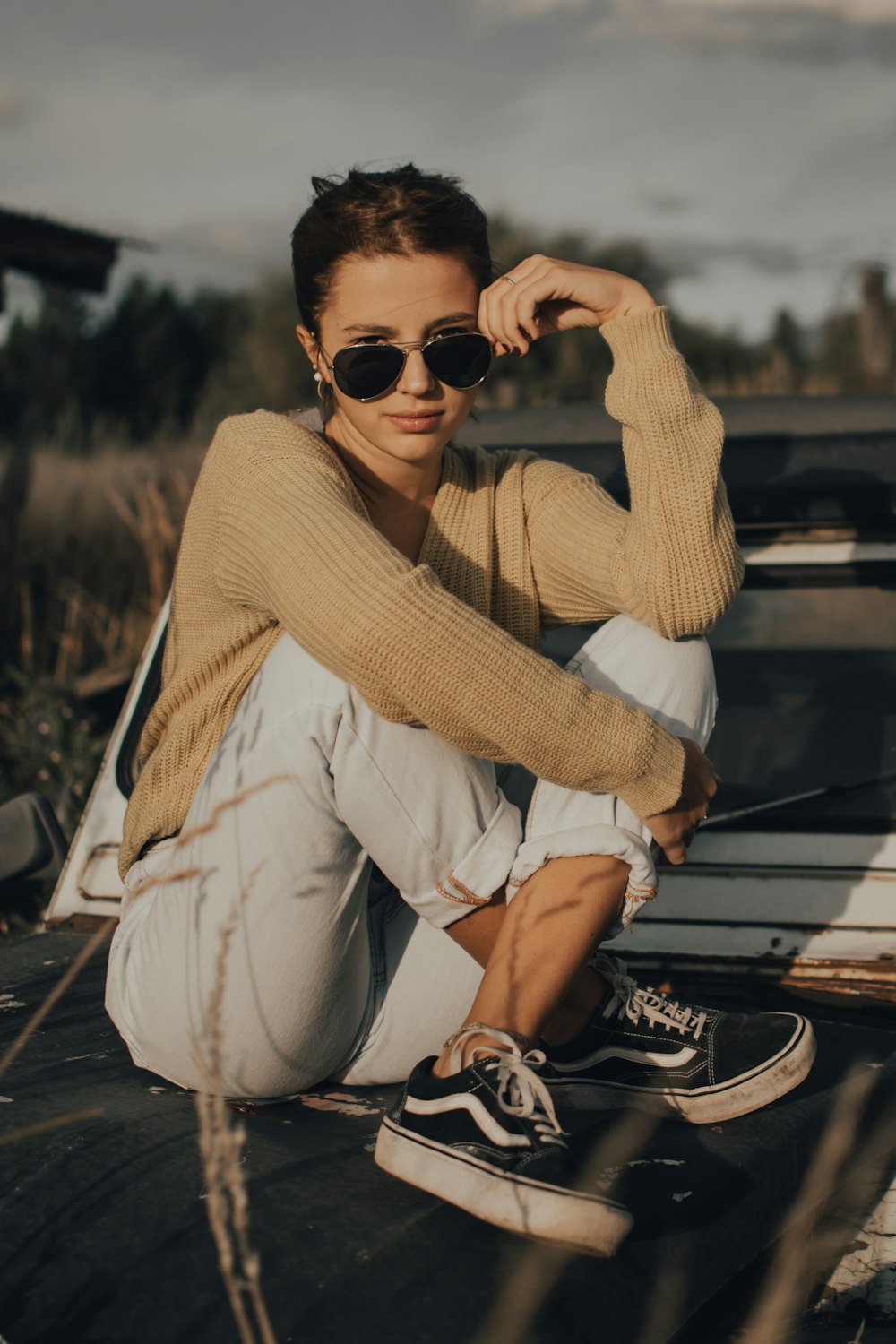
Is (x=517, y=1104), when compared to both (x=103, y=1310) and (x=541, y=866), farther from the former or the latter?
(x=103, y=1310)

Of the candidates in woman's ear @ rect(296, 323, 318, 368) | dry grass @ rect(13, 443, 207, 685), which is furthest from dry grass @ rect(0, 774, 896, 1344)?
dry grass @ rect(13, 443, 207, 685)

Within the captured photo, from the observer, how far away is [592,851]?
65.2 inches

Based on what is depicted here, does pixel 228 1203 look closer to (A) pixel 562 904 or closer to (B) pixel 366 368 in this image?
(A) pixel 562 904

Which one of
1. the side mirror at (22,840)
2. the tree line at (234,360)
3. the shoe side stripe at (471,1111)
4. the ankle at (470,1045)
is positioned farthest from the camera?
the tree line at (234,360)

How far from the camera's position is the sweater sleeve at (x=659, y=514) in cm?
190

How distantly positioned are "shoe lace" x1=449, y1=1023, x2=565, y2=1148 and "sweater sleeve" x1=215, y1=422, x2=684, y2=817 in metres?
0.34

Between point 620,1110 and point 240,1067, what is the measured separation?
49 centimetres

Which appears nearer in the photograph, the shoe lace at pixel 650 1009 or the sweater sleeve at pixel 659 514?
the shoe lace at pixel 650 1009

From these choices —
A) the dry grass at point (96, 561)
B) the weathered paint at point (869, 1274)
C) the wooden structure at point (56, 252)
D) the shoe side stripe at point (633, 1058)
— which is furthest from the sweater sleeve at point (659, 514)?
the wooden structure at point (56, 252)

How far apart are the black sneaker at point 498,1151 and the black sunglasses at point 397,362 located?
37.1 inches

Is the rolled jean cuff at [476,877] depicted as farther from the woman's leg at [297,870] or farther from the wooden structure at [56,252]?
the wooden structure at [56,252]

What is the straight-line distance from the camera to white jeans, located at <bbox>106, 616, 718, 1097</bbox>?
1568mm

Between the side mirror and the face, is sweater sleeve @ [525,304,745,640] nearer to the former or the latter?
the face

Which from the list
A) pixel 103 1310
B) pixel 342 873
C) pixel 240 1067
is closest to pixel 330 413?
pixel 342 873
